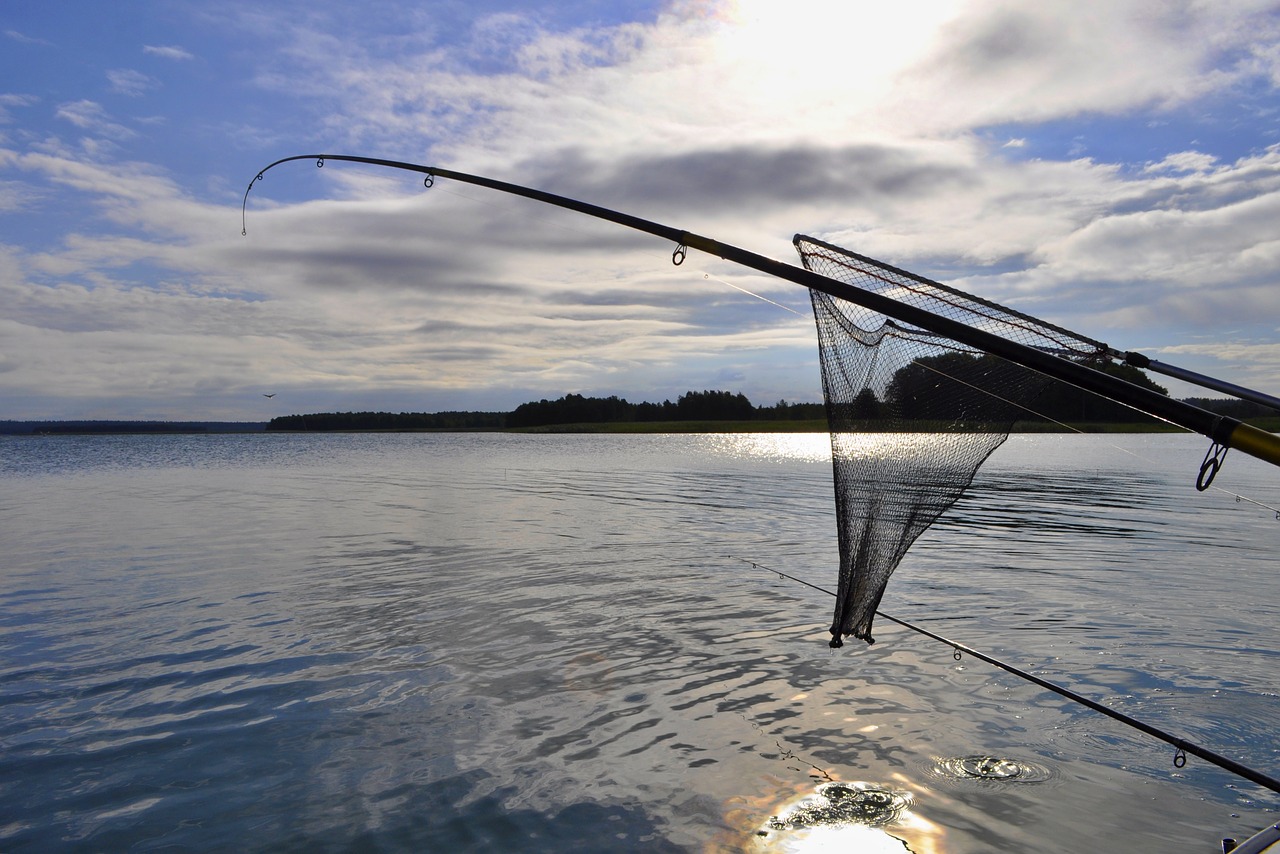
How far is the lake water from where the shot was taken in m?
6.28

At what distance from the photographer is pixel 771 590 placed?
14.4m

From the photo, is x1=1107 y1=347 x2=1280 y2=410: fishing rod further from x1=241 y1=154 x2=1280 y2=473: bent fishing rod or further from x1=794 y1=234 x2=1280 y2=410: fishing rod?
x1=241 y1=154 x2=1280 y2=473: bent fishing rod

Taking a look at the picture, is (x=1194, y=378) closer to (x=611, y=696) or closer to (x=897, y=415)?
(x=897, y=415)

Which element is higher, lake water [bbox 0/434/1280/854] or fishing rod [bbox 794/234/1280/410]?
fishing rod [bbox 794/234/1280/410]

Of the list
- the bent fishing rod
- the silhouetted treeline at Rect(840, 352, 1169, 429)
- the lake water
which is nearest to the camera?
the bent fishing rod

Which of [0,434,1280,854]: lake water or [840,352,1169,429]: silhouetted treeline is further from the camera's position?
[840,352,1169,429]: silhouetted treeline

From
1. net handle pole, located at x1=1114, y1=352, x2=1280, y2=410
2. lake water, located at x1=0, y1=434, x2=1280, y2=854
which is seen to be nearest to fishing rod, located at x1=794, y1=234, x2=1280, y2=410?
net handle pole, located at x1=1114, y1=352, x2=1280, y2=410

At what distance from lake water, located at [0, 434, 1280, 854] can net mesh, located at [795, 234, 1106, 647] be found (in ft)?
5.78

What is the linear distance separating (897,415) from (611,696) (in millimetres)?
4124

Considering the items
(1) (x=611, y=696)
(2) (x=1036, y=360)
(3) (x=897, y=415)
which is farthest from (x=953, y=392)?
(1) (x=611, y=696)

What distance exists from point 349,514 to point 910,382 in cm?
2207

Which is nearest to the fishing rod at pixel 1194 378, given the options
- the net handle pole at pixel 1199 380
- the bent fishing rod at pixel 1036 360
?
the net handle pole at pixel 1199 380

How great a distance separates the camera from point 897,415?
319 inches

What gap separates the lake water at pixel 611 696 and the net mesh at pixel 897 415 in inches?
69.4
